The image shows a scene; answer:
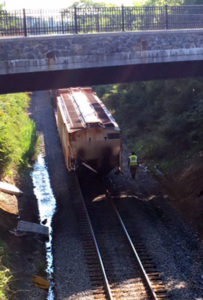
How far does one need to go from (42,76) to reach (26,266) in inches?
302

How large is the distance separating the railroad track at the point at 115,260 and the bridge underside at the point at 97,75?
5.61m

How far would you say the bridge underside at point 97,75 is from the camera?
15790 mm

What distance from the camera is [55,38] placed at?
14.0 m

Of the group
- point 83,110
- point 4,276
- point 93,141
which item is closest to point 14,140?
point 83,110

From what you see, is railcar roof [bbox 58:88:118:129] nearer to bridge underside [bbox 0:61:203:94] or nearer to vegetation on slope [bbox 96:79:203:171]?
bridge underside [bbox 0:61:203:94]

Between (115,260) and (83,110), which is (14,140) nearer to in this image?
(83,110)

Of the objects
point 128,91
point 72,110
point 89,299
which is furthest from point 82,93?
point 89,299

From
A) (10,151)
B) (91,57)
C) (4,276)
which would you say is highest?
(91,57)

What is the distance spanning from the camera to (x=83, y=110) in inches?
778

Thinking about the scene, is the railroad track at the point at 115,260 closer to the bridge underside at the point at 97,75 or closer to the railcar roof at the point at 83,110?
the railcar roof at the point at 83,110

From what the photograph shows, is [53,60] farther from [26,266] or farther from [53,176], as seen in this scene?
[53,176]

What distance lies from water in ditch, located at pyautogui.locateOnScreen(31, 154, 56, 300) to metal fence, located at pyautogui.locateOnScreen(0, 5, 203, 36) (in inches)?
293

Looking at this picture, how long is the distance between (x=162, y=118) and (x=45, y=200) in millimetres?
9336

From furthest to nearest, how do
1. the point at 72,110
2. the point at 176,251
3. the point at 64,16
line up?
the point at 72,110 < the point at 64,16 < the point at 176,251
